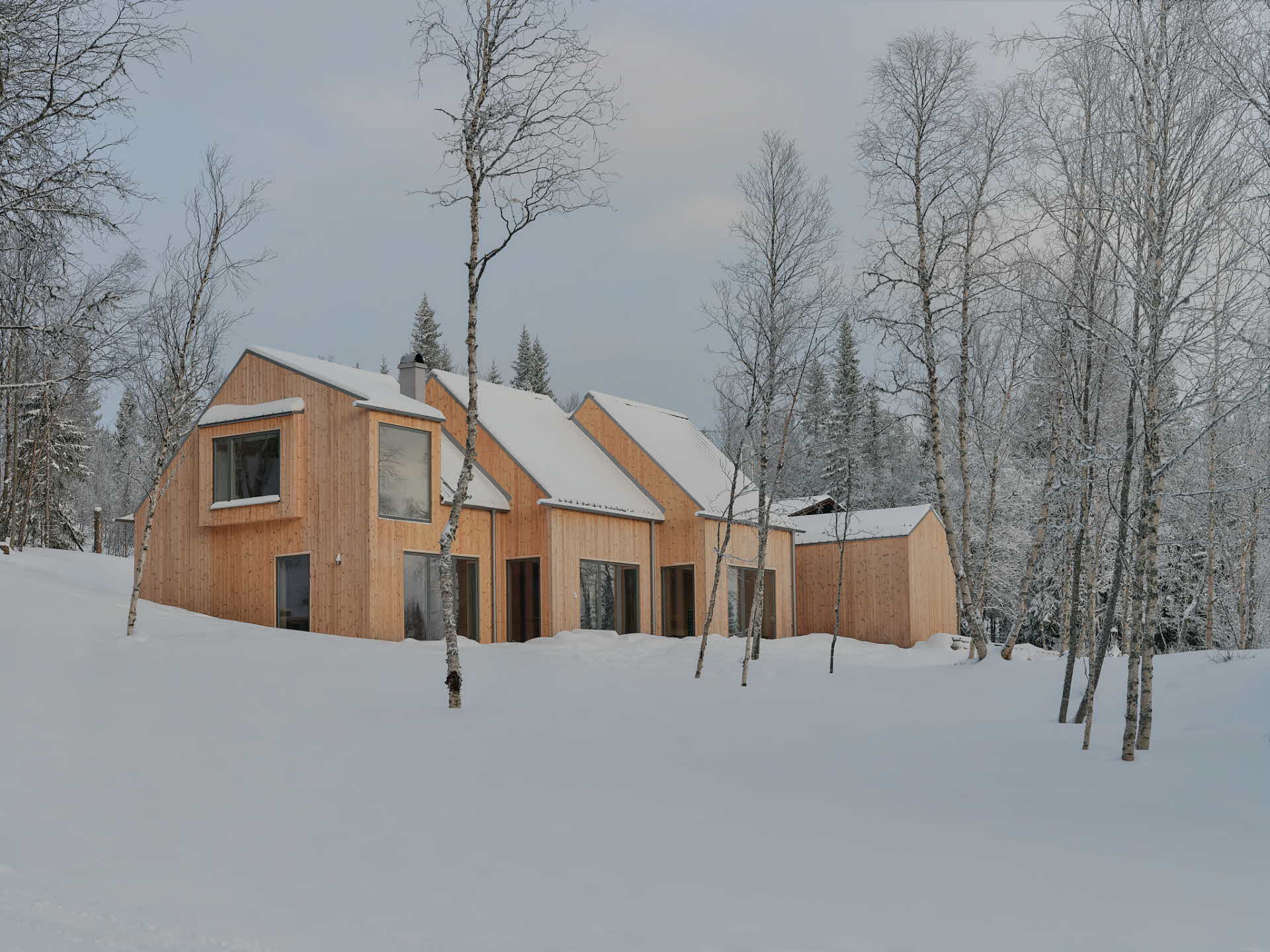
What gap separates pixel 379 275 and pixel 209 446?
1233 cm

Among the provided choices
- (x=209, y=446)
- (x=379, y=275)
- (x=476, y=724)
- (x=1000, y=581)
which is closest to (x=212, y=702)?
(x=476, y=724)

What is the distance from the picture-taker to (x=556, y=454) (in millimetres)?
22391

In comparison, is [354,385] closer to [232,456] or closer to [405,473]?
[405,473]

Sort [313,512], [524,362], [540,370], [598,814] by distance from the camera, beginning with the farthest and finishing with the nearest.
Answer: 1. [524,362]
2. [540,370]
3. [313,512]
4. [598,814]

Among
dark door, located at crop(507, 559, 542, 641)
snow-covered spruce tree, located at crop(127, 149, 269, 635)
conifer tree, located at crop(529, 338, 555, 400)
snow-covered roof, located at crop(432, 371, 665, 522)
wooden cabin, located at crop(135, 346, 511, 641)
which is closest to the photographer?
snow-covered spruce tree, located at crop(127, 149, 269, 635)

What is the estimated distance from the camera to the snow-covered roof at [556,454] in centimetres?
2088

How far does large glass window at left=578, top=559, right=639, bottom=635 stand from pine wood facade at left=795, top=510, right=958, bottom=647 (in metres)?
5.64

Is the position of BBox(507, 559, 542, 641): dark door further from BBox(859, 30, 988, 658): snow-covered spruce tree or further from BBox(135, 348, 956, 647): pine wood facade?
BBox(859, 30, 988, 658): snow-covered spruce tree

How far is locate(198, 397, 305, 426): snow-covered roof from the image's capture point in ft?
60.1

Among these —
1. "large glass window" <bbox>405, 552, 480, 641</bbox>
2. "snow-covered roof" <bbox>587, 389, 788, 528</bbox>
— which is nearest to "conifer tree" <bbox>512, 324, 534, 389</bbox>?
"snow-covered roof" <bbox>587, 389, 788, 528</bbox>

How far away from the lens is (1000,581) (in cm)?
3159

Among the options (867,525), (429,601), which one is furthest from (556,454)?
(867,525)

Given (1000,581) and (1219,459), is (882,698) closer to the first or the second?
(1219,459)

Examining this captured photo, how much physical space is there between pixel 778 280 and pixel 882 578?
10.7 meters
